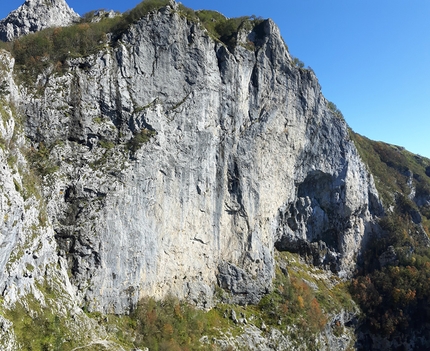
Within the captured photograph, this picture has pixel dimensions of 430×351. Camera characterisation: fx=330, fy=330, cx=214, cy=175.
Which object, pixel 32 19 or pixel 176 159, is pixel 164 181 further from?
pixel 32 19

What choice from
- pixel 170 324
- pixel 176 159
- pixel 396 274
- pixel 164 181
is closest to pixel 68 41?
pixel 176 159

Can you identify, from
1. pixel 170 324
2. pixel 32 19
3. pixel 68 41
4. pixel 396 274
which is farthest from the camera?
pixel 396 274

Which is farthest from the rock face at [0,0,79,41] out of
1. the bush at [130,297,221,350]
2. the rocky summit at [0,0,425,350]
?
the bush at [130,297,221,350]

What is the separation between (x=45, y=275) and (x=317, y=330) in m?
30.9

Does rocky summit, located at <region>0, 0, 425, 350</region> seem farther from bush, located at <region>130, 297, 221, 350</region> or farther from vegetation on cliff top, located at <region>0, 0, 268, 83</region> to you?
bush, located at <region>130, 297, 221, 350</region>

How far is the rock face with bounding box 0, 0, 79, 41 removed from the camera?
4353 centimetres

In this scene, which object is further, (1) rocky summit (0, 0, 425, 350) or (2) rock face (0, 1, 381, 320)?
(2) rock face (0, 1, 381, 320)

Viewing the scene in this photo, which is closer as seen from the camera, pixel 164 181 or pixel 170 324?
pixel 170 324

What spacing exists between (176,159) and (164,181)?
2.64 metres

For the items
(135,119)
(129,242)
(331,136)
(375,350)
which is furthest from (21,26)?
(375,350)

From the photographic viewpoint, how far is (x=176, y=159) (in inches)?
1309

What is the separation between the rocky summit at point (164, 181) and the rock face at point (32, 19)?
0.58 feet

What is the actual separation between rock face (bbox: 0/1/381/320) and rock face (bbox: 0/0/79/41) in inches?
718

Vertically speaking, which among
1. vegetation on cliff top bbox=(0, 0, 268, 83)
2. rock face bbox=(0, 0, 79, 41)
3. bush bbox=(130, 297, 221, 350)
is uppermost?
rock face bbox=(0, 0, 79, 41)
